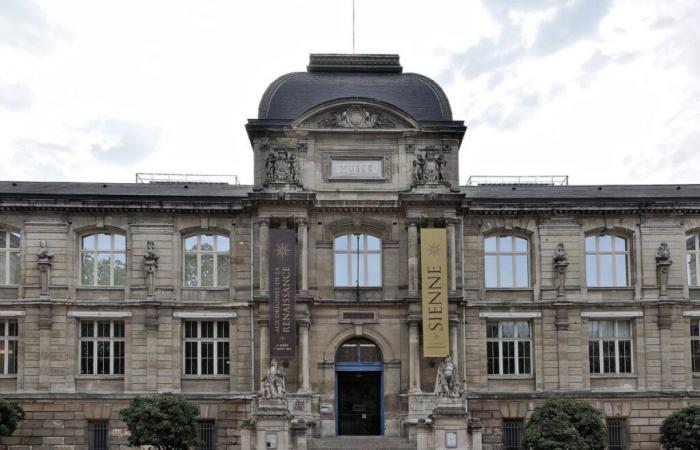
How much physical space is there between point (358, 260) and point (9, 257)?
14.2 metres

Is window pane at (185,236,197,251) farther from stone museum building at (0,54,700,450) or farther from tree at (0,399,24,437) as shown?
tree at (0,399,24,437)

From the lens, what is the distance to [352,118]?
4038 cm

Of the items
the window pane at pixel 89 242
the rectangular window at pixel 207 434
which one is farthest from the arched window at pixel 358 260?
the window pane at pixel 89 242

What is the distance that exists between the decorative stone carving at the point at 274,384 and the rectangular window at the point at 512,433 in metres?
9.70

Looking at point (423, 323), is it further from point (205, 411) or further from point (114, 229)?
point (114, 229)

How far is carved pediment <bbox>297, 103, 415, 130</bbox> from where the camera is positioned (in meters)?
40.3

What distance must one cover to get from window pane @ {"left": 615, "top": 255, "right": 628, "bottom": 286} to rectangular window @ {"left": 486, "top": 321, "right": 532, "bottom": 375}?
4.27 meters

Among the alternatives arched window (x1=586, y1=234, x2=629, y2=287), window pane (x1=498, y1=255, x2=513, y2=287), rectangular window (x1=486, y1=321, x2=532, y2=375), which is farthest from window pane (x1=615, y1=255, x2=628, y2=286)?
window pane (x1=498, y1=255, x2=513, y2=287)

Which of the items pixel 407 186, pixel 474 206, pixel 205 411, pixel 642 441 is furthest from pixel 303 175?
pixel 642 441

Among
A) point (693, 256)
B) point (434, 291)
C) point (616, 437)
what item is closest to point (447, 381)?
point (434, 291)

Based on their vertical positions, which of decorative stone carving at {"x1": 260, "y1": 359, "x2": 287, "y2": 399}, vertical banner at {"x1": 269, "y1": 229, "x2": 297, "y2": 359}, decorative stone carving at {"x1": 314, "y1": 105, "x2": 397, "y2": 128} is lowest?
decorative stone carving at {"x1": 260, "y1": 359, "x2": 287, "y2": 399}

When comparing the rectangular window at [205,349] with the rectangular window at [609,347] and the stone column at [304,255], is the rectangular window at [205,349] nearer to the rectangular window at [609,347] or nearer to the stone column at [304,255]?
the stone column at [304,255]

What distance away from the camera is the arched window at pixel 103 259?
40531 mm

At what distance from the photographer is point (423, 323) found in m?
38.6
